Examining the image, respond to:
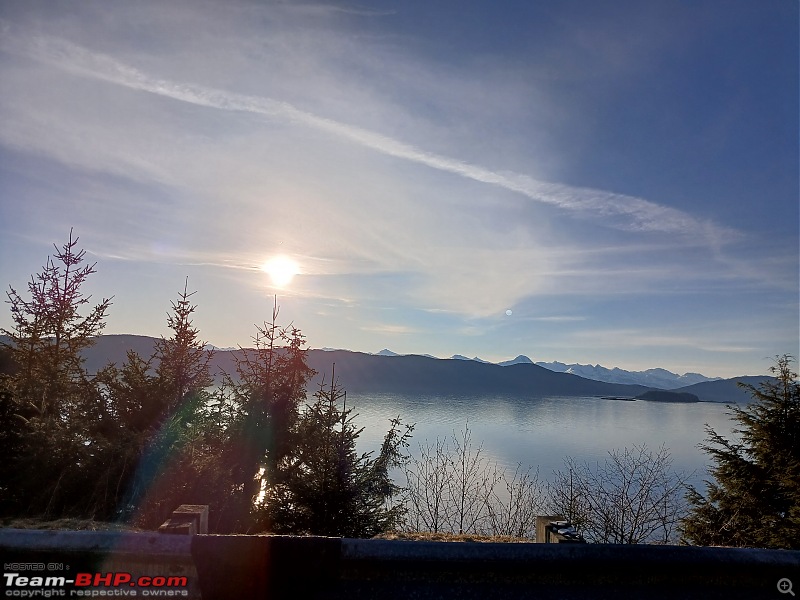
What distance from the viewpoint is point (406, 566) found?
10.0ft

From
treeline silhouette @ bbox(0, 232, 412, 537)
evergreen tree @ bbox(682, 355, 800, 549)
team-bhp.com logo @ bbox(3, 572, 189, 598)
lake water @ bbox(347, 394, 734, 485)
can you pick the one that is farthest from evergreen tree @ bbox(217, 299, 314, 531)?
lake water @ bbox(347, 394, 734, 485)

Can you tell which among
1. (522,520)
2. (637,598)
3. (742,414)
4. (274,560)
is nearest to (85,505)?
(274,560)

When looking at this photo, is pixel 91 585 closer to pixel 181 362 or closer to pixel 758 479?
pixel 181 362

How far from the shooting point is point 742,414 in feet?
48.5

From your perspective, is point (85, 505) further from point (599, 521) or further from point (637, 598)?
point (599, 521)

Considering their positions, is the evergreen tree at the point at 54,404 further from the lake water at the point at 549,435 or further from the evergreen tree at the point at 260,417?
the lake water at the point at 549,435

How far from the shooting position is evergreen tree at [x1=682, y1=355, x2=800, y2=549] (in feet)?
42.2

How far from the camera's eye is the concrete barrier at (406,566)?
9.63ft

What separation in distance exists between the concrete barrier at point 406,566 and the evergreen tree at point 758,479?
12.3 m

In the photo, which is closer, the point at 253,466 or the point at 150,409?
the point at 150,409

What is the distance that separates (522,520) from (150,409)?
35.7 feet

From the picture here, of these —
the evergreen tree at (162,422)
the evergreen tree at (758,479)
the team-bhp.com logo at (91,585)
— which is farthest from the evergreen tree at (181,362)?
the evergreen tree at (758,479)

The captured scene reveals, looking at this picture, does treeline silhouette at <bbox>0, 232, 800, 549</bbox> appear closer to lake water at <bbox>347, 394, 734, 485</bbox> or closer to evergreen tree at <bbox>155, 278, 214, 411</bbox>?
evergreen tree at <bbox>155, 278, 214, 411</bbox>

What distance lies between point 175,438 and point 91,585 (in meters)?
8.27
